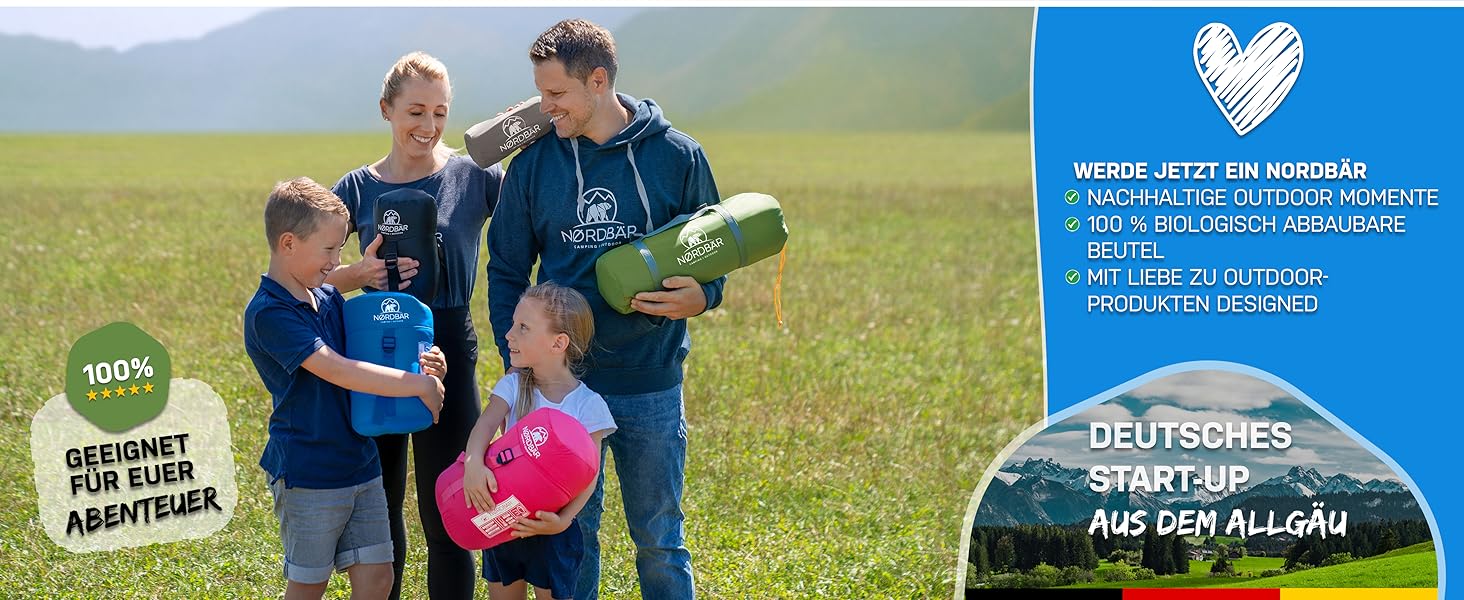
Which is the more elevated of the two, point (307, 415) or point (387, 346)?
point (387, 346)

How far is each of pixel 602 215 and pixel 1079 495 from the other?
3547mm

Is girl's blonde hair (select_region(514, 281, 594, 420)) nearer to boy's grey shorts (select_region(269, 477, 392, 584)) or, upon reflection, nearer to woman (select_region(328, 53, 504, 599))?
woman (select_region(328, 53, 504, 599))

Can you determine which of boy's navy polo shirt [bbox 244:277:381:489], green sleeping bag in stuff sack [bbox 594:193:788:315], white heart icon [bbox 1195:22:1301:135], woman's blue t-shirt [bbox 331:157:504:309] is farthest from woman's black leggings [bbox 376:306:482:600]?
white heart icon [bbox 1195:22:1301:135]

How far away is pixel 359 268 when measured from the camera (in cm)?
543

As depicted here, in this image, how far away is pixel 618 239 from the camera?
17.2 feet

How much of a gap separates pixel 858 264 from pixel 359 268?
1547cm

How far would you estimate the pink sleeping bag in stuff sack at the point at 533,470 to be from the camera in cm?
492

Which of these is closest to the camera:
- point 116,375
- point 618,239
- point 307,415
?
point 307,415

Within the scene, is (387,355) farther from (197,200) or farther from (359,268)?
(197,200)

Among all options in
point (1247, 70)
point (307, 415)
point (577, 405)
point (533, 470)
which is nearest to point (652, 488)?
point (577, 405)

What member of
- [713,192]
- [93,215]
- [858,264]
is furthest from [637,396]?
[93,215]

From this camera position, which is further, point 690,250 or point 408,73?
point 408,73

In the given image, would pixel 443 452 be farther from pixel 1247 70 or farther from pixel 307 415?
pixel 1247 70

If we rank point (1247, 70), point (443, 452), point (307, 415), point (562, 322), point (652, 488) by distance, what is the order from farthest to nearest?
point (1247, 70) < point (443, 452) < point (652, 488) < point (307, 415) < point (562, 322)
